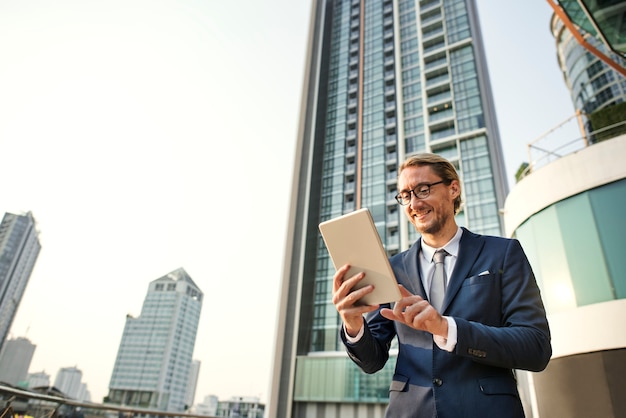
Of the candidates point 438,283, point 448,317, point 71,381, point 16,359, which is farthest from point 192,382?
point 448,317

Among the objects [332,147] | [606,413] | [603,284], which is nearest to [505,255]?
[606,413]

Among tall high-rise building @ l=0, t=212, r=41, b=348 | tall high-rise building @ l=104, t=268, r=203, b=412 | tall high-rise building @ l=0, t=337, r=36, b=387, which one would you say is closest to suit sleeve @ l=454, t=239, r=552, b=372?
tall high-rise building @ l=0, t=212, r=41, b=348

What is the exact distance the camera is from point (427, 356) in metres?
1.59

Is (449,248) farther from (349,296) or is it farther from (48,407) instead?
(48,407)

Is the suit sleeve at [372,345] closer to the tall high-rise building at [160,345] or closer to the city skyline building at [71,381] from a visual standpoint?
the tall high-rise building at [160,345]

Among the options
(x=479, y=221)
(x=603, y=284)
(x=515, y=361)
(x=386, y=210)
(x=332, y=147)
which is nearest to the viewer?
(x=515, y=361)

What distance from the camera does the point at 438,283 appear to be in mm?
1793

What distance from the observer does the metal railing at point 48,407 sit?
4352mm

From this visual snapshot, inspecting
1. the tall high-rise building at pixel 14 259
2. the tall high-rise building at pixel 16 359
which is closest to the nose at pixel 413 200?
the tall high-rise building at pixel 14 259

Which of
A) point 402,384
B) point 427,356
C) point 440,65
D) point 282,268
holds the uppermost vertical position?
point 440,65

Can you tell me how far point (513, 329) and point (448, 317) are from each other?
0.26 meters

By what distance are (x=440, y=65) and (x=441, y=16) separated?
25.9 feet

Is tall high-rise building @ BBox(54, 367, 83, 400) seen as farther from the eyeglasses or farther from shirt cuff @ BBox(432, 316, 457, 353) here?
shirt cuff @ BBox(432, 316, 457, 353)

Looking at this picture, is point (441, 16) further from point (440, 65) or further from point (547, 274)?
point (547, 274)
